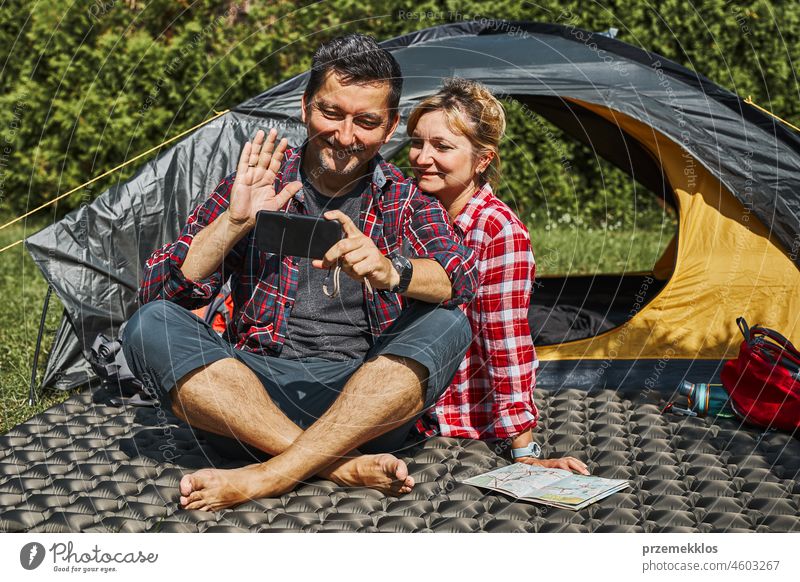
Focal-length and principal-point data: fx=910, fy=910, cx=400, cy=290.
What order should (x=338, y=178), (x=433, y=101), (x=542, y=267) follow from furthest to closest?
(x=542, y=267)
(x=433, y=101)
(x=338, y=178)

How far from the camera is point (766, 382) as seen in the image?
304 cm

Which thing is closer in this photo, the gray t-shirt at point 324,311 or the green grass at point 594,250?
the gray t-shirt at point 324,311

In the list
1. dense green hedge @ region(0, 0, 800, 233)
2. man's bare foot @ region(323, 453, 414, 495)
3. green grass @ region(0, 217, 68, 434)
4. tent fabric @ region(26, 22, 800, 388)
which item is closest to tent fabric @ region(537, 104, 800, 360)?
tent fabric @ region(26, 22, 800, 388)

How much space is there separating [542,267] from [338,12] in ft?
8.00

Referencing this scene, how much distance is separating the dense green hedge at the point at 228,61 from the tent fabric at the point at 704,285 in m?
2.70

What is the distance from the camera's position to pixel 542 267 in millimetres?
5809

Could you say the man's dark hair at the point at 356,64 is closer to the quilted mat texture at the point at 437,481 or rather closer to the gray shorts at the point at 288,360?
the gray shorts at the point at 288,360

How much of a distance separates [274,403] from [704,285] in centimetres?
204

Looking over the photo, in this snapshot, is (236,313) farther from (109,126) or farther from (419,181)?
(109,126)

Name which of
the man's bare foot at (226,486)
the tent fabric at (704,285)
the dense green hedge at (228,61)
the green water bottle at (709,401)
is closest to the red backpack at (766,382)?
the green water bottle at (709,401)

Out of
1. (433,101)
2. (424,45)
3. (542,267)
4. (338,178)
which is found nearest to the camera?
(338,178)

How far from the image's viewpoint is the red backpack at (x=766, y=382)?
299 cm
